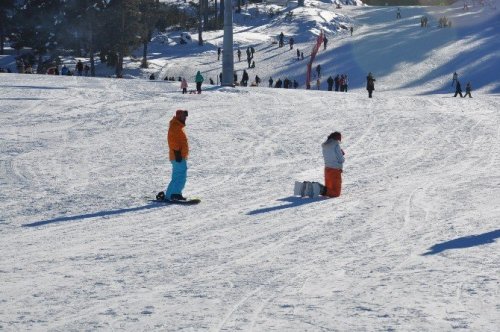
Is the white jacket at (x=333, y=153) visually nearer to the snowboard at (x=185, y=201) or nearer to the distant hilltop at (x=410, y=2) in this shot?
the snowboard at (x=185, y=201)

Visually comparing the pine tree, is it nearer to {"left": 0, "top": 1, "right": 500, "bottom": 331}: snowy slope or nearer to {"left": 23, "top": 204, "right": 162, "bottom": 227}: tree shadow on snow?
{"left": 0, "top": 1, "right": 500, "bottom": 331}: snowy slope

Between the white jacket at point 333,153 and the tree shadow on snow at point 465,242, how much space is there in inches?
144

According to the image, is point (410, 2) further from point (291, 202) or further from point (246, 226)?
point (246, 226)

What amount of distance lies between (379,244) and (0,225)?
4205 millimetres

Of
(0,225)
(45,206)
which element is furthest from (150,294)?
(45,206)

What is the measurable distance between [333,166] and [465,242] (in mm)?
4052

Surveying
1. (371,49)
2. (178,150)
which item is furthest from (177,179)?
(371,49)

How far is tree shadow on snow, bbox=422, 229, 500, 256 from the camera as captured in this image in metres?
8.27

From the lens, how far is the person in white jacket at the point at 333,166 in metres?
12.3

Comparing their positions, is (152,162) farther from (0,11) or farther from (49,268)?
(0,11)

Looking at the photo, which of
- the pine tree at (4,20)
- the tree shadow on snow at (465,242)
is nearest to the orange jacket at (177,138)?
the tree shadow on snow at (465,242)

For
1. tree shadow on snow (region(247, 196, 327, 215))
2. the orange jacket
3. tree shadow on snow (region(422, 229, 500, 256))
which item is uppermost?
the orange jacket

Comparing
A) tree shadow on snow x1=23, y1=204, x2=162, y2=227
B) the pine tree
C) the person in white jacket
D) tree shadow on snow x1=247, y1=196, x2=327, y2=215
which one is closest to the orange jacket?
tree shadow on snow x1=23, y1=204, x2=162, y2=227

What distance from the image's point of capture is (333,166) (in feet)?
40.9
